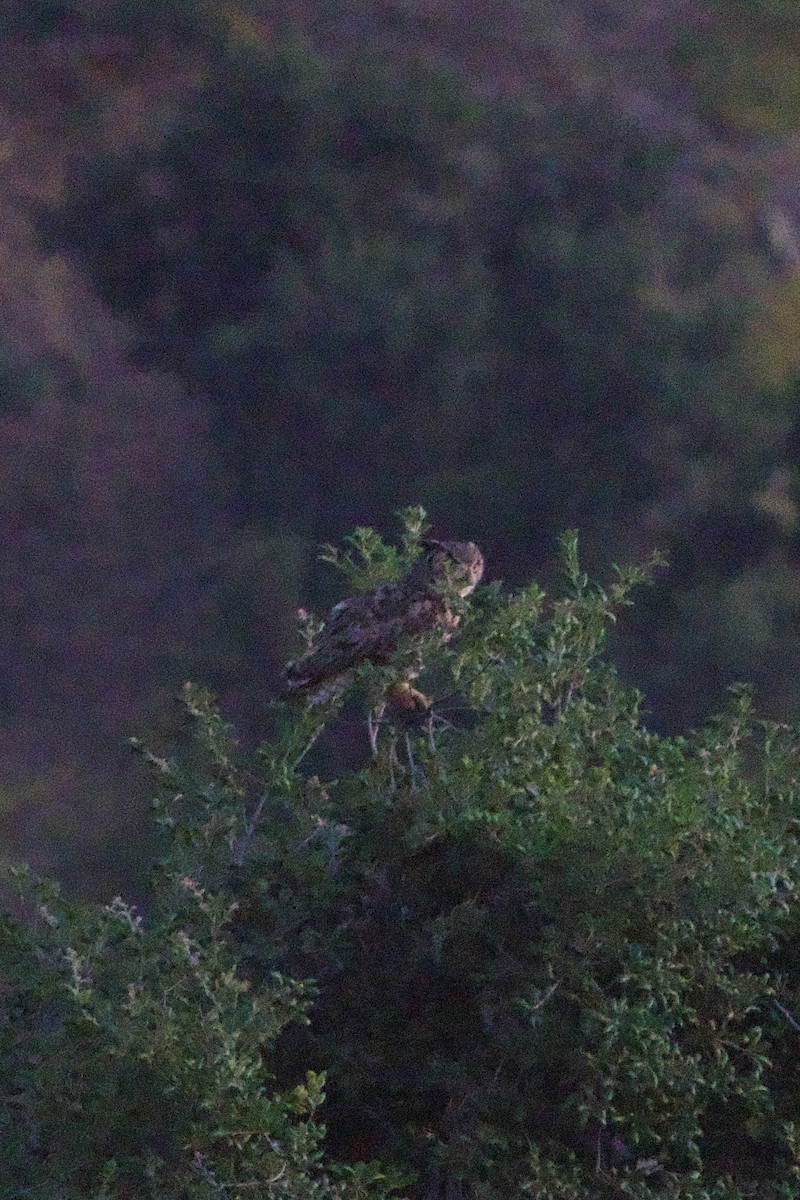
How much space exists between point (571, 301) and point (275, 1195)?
14.9 ft

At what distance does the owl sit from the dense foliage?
266mm

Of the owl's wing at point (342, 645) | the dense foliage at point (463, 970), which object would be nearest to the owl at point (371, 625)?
the owl's wing at point (342, 645)

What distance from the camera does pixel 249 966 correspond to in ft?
5.44

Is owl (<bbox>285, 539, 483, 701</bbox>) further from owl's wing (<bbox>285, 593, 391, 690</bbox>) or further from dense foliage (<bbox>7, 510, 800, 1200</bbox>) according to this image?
dense foliage (<bbox>7, 510, 800, 1200</bbox>)

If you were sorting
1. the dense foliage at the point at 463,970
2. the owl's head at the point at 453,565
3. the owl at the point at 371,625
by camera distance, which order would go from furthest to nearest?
1. the owl at the point at 371,625
2. the owl's head at the point at 453,565
3. the dense foliage at the point at 463,970

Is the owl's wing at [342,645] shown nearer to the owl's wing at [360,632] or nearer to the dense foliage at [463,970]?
the owl's wing at [360,632]

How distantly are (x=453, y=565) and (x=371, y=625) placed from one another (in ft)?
0.49

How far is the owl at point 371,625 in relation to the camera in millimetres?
2068

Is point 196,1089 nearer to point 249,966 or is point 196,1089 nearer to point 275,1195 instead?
point 275,1195

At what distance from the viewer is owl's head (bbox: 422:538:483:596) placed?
189 centimetres

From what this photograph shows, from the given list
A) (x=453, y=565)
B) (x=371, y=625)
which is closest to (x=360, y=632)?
(x=371, y=625)

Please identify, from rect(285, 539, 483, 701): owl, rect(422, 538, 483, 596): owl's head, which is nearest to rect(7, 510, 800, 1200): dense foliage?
rect(422, 538, 483, 596): owl's head

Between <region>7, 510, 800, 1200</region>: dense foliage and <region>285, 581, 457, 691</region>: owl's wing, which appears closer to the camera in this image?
<region>7, 510, 800, 1200</region>: dense foliage

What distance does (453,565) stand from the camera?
2117 mm
